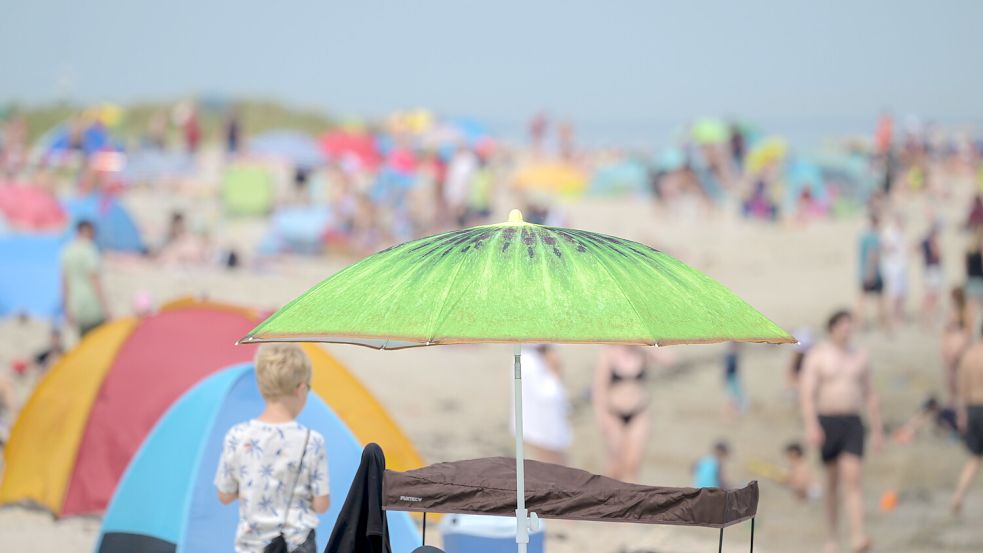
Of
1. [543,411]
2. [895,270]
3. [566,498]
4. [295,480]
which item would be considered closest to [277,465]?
[295,480]

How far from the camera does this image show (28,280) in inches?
438

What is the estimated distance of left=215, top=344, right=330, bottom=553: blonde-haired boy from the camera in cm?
364

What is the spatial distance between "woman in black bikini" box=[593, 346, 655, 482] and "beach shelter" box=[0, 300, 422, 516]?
1650 mm

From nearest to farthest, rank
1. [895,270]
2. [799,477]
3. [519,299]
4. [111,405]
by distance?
[519,299] → [111,405] → [799,477] → [895,270]

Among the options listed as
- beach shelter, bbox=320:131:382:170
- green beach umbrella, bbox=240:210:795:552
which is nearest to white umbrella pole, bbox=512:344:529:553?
green beach umbrella, bbox=240:210:795:552

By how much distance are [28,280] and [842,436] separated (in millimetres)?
7938

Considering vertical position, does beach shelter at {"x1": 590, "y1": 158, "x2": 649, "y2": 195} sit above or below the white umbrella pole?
above

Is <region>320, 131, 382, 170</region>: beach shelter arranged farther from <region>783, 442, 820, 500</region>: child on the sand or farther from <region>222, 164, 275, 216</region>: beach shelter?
<region>783, 442, 820, 500</region>: child on the sand

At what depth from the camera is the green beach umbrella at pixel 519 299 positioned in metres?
3.18

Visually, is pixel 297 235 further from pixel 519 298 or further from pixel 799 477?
pixel 519 298

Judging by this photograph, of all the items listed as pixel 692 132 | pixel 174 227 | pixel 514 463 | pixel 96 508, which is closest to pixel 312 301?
pixel 514 463

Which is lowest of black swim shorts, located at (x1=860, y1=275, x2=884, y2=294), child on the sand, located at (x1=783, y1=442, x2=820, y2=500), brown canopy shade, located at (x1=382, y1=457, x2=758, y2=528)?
child on the sand, located at (x1=783, y1=442, x2=820, y2=500)

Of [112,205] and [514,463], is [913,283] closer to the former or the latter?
[112,205]

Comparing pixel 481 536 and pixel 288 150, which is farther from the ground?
pixel 288 150
